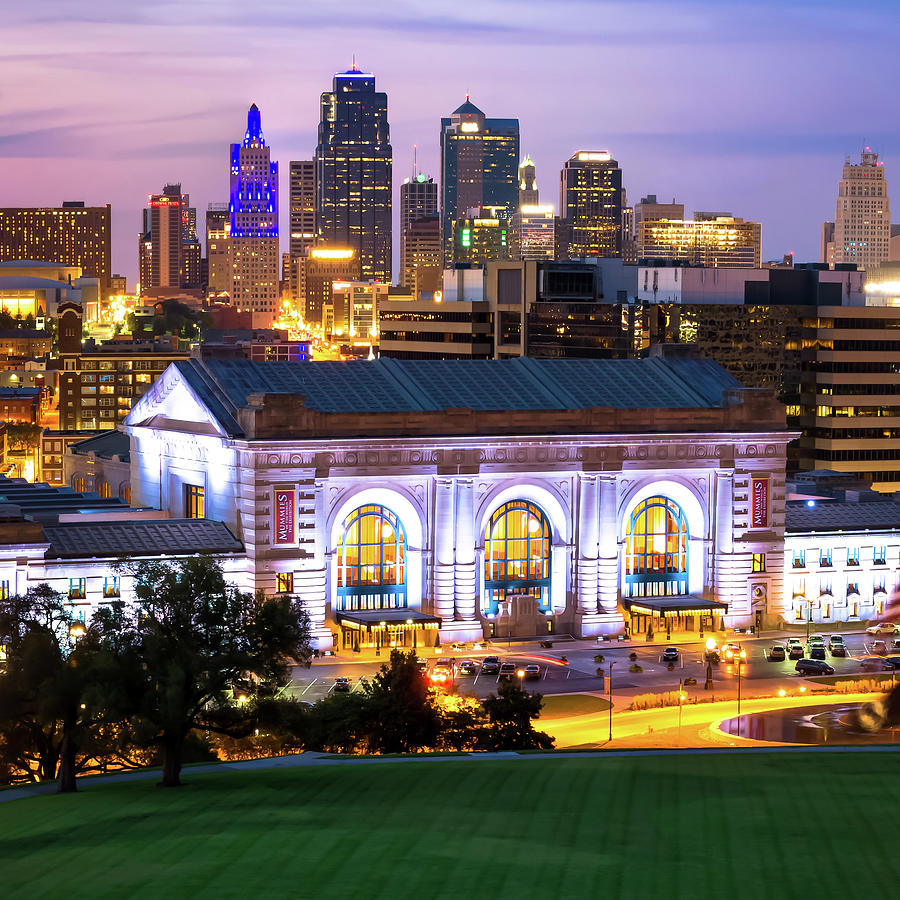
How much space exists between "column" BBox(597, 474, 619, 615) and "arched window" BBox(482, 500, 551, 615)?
13.6ft

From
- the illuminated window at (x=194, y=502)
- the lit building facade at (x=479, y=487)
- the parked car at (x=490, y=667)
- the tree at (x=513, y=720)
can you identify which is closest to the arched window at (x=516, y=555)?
the lit building facade at (x=479, y=487)

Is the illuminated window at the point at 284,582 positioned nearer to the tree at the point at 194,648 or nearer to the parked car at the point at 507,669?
the parked car at the point at 507,669

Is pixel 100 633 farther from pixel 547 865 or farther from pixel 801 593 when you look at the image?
pixel 801 593

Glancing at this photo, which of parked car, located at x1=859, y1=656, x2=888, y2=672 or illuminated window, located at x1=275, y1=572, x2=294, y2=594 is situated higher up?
illuminated window, located at x1=275, y1=572, x2=294, y2=594

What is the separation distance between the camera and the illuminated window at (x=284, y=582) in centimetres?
14093

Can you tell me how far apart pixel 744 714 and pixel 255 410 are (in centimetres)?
4266

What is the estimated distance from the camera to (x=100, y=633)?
271 ft

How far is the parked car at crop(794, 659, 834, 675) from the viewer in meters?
134

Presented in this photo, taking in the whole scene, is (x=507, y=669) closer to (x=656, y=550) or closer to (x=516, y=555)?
(x=516, y=555)

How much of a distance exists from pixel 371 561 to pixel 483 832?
83.7m

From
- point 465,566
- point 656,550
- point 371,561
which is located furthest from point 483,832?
point 656,550

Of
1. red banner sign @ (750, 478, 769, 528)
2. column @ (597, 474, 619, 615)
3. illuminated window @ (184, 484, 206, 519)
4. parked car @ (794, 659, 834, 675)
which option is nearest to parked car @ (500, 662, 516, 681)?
column @ (597, 474, 619, 615)

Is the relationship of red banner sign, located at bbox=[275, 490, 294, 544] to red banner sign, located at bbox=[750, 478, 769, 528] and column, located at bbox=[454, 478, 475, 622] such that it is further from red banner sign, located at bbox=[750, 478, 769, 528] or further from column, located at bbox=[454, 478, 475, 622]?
red banner sign, located at bbox=[750, 478, 769, 528]


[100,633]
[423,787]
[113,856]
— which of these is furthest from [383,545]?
[113,856]
